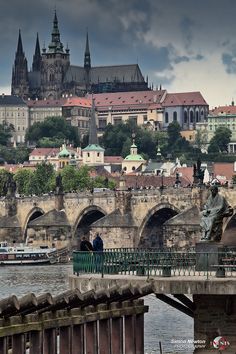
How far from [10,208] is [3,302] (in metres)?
95.9

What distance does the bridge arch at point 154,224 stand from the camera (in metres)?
101

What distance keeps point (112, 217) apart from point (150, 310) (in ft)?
195

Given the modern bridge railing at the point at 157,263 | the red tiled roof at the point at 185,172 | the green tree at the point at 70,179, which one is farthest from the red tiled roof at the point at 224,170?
the modern bridge railing at the point at 157,263

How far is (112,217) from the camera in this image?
10306 centimetres

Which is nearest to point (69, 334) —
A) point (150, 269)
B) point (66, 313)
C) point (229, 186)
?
→ point (66, 313)

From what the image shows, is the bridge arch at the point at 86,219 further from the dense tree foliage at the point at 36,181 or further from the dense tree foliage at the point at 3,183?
the dense tree foliage at the point at 36,181

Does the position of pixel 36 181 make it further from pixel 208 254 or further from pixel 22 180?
pixel 208 254

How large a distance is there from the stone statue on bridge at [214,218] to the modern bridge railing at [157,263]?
29 cm

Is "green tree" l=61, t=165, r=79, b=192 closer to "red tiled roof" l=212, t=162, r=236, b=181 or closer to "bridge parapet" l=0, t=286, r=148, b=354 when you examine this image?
"red tiled roof" l=212, t=162, r=236, b=181

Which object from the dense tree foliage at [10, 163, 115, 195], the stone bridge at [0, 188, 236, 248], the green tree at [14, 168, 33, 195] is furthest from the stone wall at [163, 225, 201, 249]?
the green tree at [14, 168, 33, 195]

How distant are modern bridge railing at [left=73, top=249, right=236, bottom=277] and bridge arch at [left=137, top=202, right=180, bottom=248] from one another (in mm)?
77264

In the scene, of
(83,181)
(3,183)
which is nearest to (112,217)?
(3,183)

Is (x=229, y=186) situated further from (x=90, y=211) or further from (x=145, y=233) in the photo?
(x=90, y=211)

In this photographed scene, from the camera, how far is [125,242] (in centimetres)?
10075
